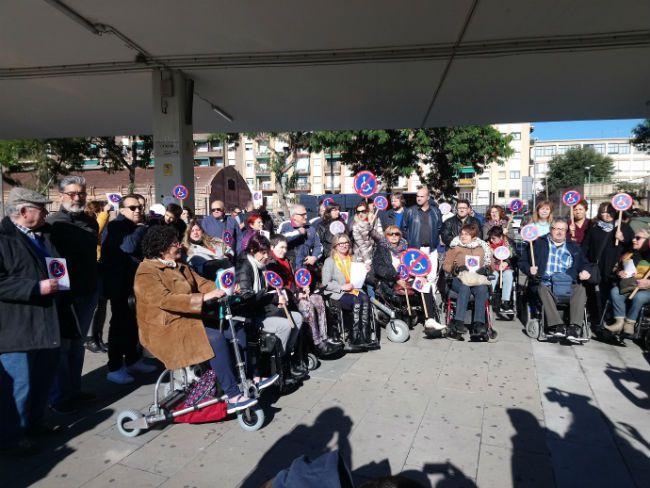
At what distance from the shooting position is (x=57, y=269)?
3.27 metres

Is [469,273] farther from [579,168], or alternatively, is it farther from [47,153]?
[579,168]

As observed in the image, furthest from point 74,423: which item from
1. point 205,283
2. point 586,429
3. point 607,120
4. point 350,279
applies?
point 607,120

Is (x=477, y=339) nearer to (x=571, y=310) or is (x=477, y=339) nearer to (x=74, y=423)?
(x=571, y=310)

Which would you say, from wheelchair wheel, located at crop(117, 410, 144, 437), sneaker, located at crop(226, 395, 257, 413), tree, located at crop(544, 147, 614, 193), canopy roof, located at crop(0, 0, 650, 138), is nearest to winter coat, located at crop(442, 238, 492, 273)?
canopy roof, located at crop(0, 0, 650, 138)

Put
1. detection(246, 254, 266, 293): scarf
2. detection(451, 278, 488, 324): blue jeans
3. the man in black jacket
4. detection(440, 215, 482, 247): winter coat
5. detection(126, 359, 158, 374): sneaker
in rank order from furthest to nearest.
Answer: detection(440, 215, 482, 247): winter coat, the man in black jacket, detection(451, 278, 488, 324): blue jeans, detection(126, 359, 158, 374): sneaker, detection(246, 254, 266, 293): scarf

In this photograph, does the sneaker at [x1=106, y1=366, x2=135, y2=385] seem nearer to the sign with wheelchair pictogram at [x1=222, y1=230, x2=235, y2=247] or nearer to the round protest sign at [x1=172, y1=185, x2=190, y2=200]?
the sign with wheelchair pictogram at [x1=222, y1=230, x2=235, y2=247]

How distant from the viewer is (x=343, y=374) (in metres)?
4.70

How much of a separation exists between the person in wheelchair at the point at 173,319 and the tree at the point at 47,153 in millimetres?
21457

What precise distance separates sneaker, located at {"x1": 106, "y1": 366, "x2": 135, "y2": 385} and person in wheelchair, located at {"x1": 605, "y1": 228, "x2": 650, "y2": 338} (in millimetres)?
5844

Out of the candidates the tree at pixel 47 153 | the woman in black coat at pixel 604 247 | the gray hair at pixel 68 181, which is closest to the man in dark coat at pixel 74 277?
the gray hair at pixel 68 181

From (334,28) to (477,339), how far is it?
4.60 meters

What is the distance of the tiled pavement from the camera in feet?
9.49

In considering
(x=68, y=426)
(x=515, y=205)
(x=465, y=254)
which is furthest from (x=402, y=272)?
(x=515, y=205)

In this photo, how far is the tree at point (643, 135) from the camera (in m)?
21.2
